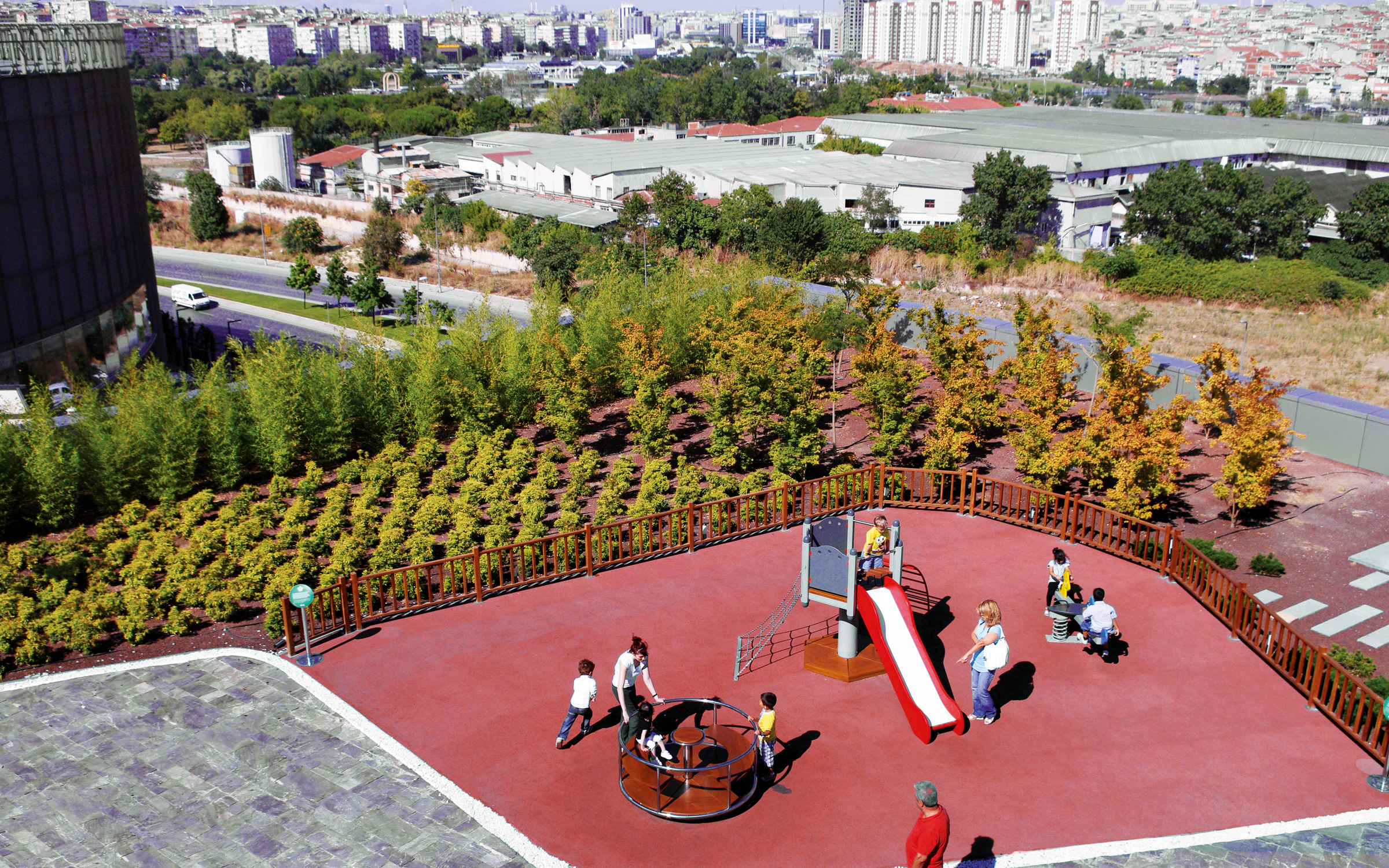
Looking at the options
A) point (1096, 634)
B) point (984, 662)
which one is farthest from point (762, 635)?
point (1096, 634)

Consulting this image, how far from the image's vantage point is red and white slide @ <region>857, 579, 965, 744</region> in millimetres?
12328

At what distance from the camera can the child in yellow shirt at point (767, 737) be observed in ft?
37.1

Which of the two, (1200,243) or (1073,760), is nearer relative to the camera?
(1073,760)

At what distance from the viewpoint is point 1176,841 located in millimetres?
10766

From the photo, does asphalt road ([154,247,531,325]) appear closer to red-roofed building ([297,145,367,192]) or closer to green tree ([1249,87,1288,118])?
red-roofed building ([297,145,367,192])

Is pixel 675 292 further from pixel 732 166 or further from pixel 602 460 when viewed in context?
pixel 732 166

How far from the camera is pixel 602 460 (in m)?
24.3

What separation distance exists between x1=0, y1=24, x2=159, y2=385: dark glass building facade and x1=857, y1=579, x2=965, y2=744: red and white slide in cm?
2359

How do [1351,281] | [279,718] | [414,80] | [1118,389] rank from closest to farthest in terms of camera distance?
[279,718] → [1118,389] → [1351,281] → [414,80]

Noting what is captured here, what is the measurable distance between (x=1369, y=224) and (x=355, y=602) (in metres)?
57.1

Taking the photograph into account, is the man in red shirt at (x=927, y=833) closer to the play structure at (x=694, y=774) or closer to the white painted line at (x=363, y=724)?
the play structure at (x=694, y=774)

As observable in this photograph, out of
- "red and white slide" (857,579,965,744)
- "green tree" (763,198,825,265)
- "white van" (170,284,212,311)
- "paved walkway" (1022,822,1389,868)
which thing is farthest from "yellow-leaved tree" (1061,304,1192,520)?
"white van" (170,284,212,311)

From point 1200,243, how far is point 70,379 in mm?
52048

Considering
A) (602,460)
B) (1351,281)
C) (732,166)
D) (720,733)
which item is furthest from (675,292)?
(732,166)
